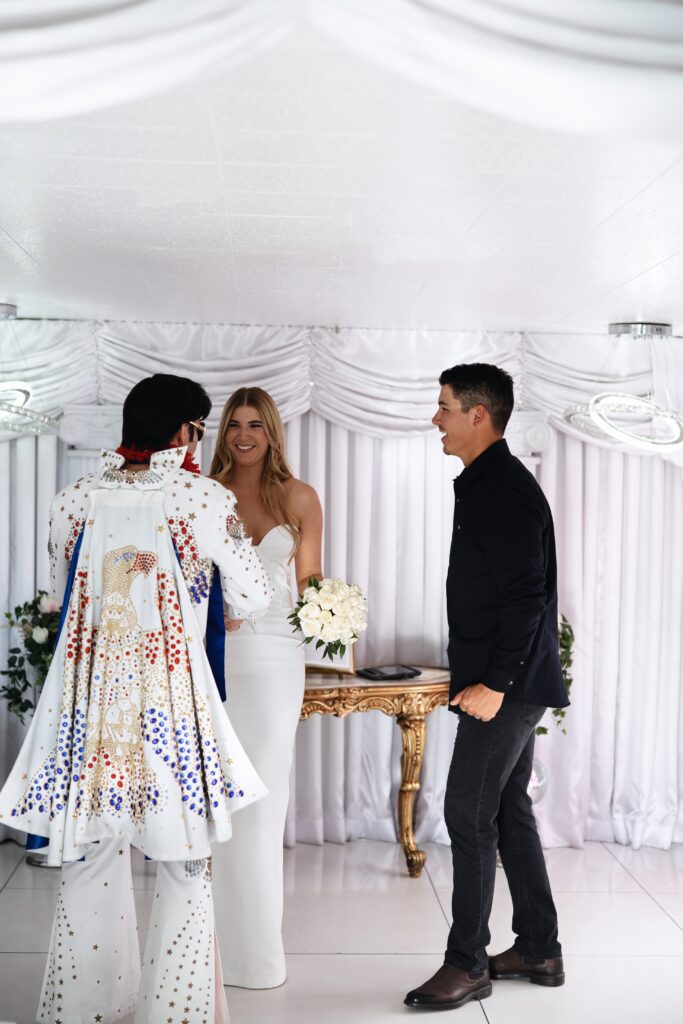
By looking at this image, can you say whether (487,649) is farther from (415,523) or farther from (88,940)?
(415,523)

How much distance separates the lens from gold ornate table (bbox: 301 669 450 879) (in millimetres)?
4156

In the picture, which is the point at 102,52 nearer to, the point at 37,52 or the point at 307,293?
the point at 37,52

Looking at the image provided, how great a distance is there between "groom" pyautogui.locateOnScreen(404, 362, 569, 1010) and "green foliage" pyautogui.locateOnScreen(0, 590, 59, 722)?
6.08ft

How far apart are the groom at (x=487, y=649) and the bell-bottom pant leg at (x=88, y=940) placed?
0.86 m

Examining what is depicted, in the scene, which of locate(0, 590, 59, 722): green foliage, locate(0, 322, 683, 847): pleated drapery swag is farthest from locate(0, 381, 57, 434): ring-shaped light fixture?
locate(0, 590, 59, 722): green foliage

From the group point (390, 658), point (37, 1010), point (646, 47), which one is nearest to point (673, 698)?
point (390, 658)

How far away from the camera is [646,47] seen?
1.30m

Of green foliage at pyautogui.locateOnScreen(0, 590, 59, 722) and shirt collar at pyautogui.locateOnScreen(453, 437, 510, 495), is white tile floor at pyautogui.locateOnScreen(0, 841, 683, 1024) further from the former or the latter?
shirt collar at pyautogui.locateOnScreen(453, 437, 510, 495)

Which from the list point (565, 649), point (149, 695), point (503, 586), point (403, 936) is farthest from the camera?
point (565, 649)

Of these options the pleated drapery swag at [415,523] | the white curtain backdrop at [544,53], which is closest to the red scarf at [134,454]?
the white curtain backdrop at [544,53]

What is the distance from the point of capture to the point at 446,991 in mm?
2898

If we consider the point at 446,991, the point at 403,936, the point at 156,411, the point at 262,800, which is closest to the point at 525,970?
the point at 446,991

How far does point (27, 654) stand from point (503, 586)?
2.40m

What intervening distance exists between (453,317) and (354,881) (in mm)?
2273
